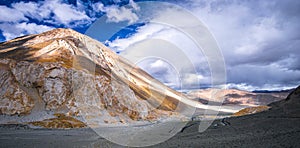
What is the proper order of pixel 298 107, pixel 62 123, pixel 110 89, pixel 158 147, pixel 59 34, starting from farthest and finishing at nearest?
1. pixel 59 34
2. pixel 110 89
3. pixel 62 123
4. pixel 298 107
5. pixel 158 147

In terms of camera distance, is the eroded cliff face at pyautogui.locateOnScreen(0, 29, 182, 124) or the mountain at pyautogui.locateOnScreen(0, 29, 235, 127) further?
the eroded cliff face at pyautogui.locateOnScreen(0, 29, 182, 124)

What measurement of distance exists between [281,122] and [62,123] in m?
33.9

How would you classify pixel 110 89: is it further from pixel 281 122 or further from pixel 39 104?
pixel 281 122

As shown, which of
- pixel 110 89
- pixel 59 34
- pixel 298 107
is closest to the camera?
pixel 298 107

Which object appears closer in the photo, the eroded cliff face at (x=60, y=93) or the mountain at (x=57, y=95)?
the mountain at (x=57, y=95)

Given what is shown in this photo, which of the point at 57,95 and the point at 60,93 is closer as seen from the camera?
the point at 57,95

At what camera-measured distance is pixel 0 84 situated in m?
46.1

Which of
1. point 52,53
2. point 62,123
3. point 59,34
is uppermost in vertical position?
point 59,34

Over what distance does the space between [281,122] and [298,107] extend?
517cm

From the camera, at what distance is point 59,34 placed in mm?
106312

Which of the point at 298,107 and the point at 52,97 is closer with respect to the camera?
the point at 298,107

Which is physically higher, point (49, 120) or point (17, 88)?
point (17, 88)

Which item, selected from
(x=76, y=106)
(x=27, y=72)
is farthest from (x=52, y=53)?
(x=76, y=106)

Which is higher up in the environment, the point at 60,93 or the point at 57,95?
the point at 60,93
